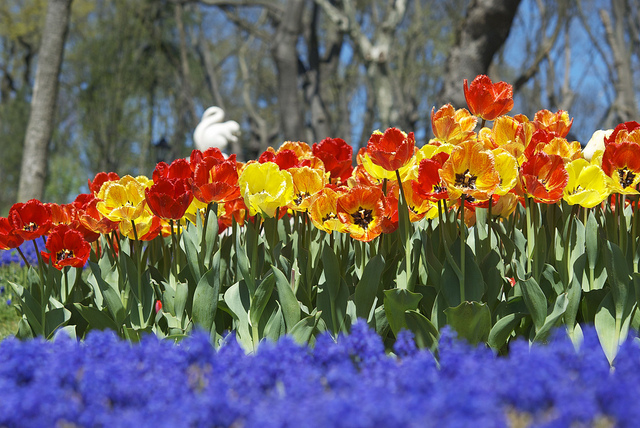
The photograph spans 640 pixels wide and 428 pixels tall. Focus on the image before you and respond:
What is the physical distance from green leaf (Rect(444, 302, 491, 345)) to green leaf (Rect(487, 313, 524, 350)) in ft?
0.09

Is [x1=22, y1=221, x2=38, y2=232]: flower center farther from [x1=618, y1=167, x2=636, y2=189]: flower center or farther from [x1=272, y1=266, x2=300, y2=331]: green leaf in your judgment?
[x1=618, y1=167, x2=636, y2=189]: flower center

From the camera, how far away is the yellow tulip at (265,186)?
6.13 ft

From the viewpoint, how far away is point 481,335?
68.3 inches

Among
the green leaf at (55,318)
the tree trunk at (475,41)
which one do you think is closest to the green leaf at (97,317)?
the green leaf at (55,318)

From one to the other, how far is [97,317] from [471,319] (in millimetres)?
1263

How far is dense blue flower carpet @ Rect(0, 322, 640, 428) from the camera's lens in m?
0.75

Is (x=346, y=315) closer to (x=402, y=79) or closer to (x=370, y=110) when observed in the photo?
(x=370, y=110)

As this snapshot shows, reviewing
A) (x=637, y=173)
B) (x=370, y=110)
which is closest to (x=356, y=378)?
(x=637, y=173)

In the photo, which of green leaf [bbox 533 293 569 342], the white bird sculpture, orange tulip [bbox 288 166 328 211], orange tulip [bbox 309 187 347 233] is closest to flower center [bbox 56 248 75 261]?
orange tulip [bbox 288 166 328 211]

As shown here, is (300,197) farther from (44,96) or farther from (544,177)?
(44,96)

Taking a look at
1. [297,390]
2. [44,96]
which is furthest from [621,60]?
[297,390]

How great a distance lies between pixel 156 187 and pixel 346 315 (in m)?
0.75

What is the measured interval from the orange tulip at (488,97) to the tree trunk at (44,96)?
798 cm

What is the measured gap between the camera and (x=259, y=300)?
187 cm
